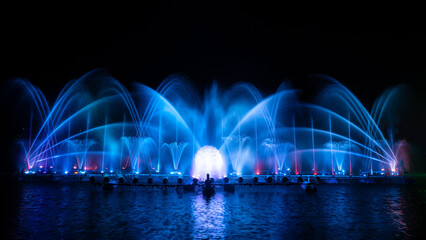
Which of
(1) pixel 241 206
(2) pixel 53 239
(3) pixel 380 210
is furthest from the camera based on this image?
(1) pixel 241 206

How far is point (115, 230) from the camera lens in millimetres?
16219

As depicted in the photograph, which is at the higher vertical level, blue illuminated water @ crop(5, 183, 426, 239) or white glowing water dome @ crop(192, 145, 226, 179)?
white glowing water dome @ crop(192, 145, 226, 179)

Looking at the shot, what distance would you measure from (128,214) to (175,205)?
5.46 meters

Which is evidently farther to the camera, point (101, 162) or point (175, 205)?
point (101, 162)

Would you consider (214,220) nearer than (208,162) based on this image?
Yes

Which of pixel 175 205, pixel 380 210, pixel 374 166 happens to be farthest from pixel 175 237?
pixel 374 166

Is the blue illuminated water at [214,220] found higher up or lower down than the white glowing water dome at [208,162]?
lower down

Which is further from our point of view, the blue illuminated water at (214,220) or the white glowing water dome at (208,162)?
the white glowing water dome at (208,162)

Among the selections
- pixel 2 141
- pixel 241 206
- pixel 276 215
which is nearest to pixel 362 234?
pixel 276 215

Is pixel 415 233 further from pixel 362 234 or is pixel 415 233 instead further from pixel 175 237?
pixel 175 237

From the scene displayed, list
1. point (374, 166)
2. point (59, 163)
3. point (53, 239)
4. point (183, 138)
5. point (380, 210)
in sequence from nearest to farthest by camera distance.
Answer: point (53, 239)
point (380, 210)
point (59, 163)
point (374, 166)
point (183, 138)

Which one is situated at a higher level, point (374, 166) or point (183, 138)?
point (183, 138)

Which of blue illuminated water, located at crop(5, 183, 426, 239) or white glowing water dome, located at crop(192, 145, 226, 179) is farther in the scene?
white glowing water dome, located at crop(192, 145, 226, 179)

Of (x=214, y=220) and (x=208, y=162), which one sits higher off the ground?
(x=208, y=162)
